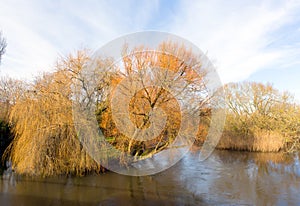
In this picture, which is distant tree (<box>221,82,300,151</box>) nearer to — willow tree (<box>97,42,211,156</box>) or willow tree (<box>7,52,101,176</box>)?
willow tree (<box>97,42,211,156</box>)

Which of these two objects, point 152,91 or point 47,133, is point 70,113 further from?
A: point 152,91

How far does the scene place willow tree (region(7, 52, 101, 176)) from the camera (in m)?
5.52

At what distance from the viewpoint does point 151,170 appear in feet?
24.0

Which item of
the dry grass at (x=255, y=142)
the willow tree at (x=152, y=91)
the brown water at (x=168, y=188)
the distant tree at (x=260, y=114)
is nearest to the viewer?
the brown water at (x=168, y=188)

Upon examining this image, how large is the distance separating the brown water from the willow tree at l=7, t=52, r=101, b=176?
436 millimetres

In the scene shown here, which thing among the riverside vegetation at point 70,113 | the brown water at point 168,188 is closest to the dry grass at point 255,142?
the riverside vegetation at point 70,113

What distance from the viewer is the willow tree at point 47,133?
18.1 ft

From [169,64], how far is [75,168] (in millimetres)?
4265

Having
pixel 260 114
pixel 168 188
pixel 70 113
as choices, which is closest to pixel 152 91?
pixel 70 113

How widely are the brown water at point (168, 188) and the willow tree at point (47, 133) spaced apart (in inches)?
17.2

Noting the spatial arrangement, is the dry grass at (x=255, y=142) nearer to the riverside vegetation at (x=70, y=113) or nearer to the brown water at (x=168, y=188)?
the riverside vegetation at (x=70, y=113)

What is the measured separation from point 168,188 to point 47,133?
3512mm

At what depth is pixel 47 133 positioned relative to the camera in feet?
18.6

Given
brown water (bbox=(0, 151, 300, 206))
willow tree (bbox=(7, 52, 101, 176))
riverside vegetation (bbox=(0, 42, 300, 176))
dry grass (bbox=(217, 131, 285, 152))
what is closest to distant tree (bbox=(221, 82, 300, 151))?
dry grass (bbox=(217, 131, 285, 152))
